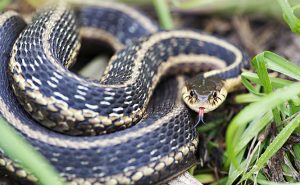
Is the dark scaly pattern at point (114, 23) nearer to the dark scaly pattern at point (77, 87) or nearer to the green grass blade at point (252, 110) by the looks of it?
the dark scaly pattern at point (77, 87)

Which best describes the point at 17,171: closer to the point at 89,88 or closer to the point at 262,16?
the point at 89,88

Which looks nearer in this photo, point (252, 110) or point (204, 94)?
point (252, 110)

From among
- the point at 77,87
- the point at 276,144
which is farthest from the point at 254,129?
the point at 77,87

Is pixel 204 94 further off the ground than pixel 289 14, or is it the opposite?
pixel 289 14

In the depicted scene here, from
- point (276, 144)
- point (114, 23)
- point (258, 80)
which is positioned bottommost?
point (276, 144)

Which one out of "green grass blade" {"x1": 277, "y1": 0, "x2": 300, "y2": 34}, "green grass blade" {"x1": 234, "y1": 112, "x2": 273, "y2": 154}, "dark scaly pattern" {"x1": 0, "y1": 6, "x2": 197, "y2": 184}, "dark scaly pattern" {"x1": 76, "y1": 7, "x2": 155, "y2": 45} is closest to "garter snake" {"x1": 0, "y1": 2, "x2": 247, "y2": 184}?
"dark scaly pattern" {"x1": 0, "y1": 6, "x2": 197, "y2": 184}

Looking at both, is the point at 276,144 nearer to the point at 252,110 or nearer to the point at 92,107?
the point at 252,110
